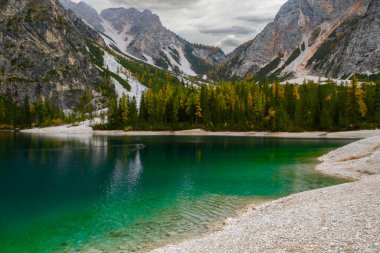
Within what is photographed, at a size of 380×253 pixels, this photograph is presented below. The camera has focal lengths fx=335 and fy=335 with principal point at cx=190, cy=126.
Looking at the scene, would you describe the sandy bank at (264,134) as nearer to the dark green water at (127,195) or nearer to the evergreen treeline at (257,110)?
the evergreen treeline at (257,110)

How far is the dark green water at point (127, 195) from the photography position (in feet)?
92.7

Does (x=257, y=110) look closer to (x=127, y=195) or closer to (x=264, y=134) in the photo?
(x=264, y=134)

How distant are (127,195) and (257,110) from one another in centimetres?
13105

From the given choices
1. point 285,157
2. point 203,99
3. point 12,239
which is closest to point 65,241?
point 12,239

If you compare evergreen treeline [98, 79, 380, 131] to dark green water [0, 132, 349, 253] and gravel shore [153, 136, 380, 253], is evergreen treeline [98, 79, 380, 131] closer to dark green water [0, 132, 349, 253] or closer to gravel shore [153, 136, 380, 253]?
dark green water [0, 132, 349, 253]

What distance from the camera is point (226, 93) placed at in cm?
18825

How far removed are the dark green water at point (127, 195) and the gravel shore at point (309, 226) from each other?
4.17m

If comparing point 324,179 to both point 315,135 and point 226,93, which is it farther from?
point 226,93

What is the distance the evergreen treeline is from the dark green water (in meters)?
79.0

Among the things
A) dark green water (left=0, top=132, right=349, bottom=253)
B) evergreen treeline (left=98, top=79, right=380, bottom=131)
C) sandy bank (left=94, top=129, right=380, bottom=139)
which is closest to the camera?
dark green water (left=0, top=132, right=349, bottom=253)

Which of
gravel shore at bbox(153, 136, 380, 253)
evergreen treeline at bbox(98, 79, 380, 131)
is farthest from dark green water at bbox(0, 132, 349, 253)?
evergreen treeline at bbox(98, 79, 380, 131)

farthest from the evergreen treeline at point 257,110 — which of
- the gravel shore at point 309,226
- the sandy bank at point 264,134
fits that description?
the gravel shore at point 309,226

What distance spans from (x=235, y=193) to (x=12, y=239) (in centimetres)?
2571

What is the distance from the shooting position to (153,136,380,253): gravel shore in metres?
19.7
